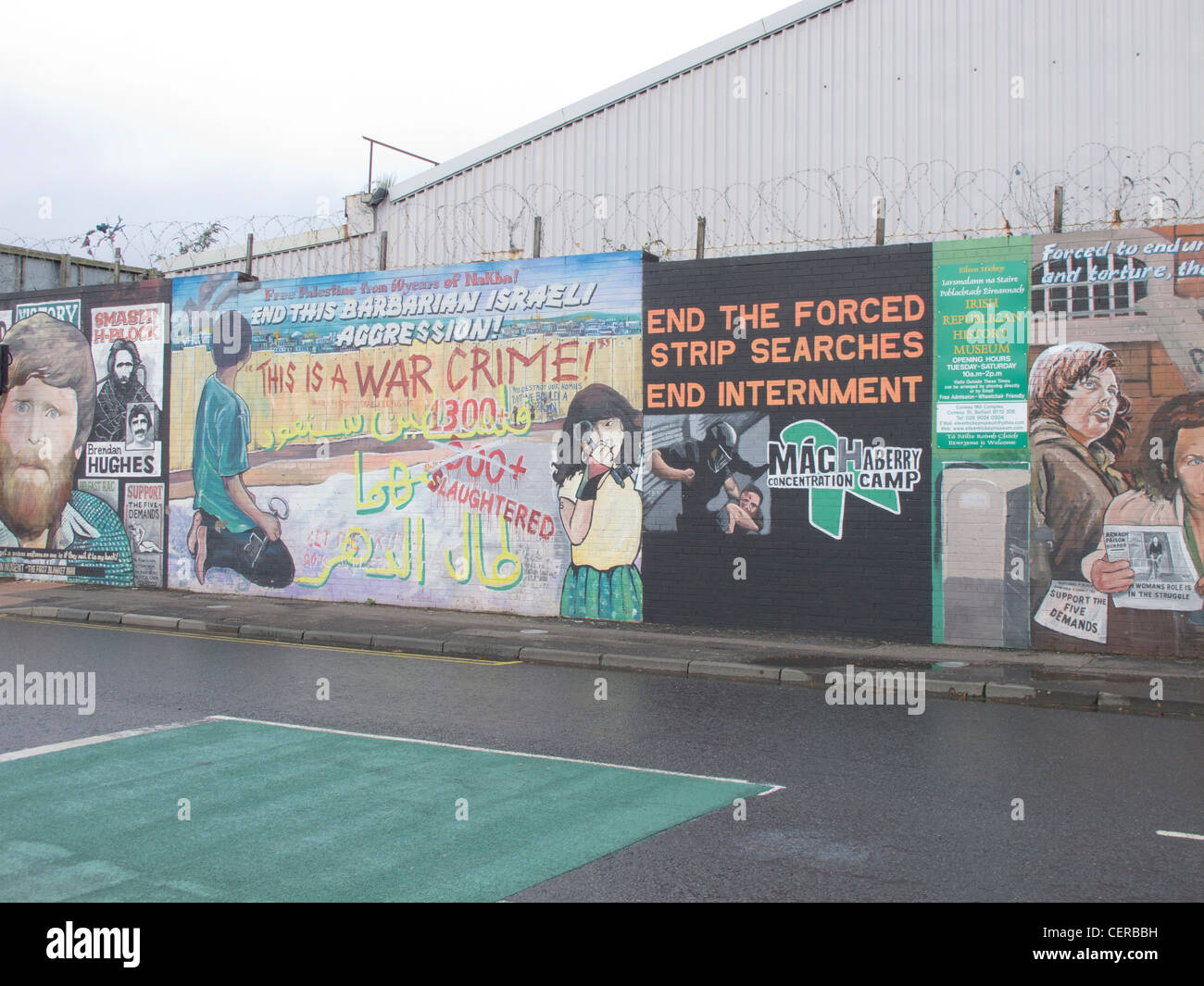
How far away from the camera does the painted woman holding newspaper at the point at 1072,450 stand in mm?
13227

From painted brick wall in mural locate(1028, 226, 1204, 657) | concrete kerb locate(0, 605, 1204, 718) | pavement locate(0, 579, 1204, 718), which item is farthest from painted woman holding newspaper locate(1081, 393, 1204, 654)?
concrete kerb locate(0, 605, 1204, 718)

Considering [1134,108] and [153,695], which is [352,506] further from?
[1134,108]

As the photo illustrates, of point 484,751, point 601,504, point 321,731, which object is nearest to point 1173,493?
point 601,504

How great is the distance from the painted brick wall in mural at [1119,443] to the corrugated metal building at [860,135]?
4.84m

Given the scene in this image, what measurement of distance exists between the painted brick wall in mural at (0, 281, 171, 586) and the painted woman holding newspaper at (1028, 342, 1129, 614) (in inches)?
558

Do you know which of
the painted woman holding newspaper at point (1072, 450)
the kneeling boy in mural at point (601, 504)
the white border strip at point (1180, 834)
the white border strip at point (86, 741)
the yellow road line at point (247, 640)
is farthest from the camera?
the kneeling boy in mural at point (601, 504)

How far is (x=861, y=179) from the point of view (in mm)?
20859

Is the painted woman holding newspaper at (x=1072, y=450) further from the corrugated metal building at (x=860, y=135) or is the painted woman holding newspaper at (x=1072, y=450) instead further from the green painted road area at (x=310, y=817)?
the green painted road area at (x=310, y=817)

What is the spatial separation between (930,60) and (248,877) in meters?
19.3

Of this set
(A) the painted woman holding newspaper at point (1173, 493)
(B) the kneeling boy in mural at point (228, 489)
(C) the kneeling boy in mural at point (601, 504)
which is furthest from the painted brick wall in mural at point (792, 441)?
(B) the kneeling boy in mural at point (228, 489)

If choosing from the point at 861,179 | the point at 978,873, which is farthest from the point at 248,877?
the point at 861,179

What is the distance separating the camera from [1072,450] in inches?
528
